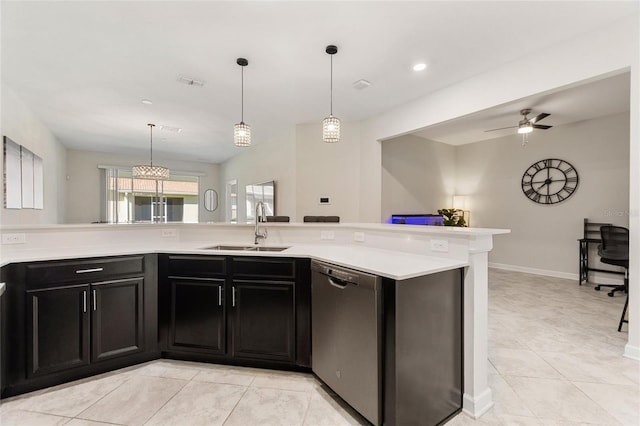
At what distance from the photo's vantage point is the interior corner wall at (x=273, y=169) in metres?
5.34

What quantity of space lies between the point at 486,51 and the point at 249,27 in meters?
2.37

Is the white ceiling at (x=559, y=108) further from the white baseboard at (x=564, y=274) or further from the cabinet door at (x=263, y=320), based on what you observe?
the cabinet door at (x=263, y=320)

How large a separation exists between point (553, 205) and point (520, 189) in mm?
628

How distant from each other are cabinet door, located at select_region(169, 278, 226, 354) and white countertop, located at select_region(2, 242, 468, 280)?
0.91ft

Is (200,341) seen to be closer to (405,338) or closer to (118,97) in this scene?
(405,338)

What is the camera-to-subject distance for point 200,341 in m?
2.20

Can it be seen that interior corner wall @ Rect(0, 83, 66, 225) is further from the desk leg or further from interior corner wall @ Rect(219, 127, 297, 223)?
the desk leg

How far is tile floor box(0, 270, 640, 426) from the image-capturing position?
1628 millimetres

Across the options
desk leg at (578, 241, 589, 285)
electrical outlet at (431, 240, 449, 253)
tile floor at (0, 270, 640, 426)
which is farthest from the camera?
desk leg at (578, 241, 589, 285)

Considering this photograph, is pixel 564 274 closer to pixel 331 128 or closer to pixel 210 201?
pixel 331 128

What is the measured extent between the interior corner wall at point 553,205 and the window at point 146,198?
7.77m

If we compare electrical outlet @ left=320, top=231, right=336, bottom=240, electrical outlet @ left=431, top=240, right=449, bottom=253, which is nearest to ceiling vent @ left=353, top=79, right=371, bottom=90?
electrical outlet @ left=320, top=231, right=336, bottom=240

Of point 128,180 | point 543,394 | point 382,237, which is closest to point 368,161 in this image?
point 382,237

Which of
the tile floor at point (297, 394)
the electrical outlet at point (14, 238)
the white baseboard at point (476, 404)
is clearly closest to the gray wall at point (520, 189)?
the tile floor at point (297, 394)
